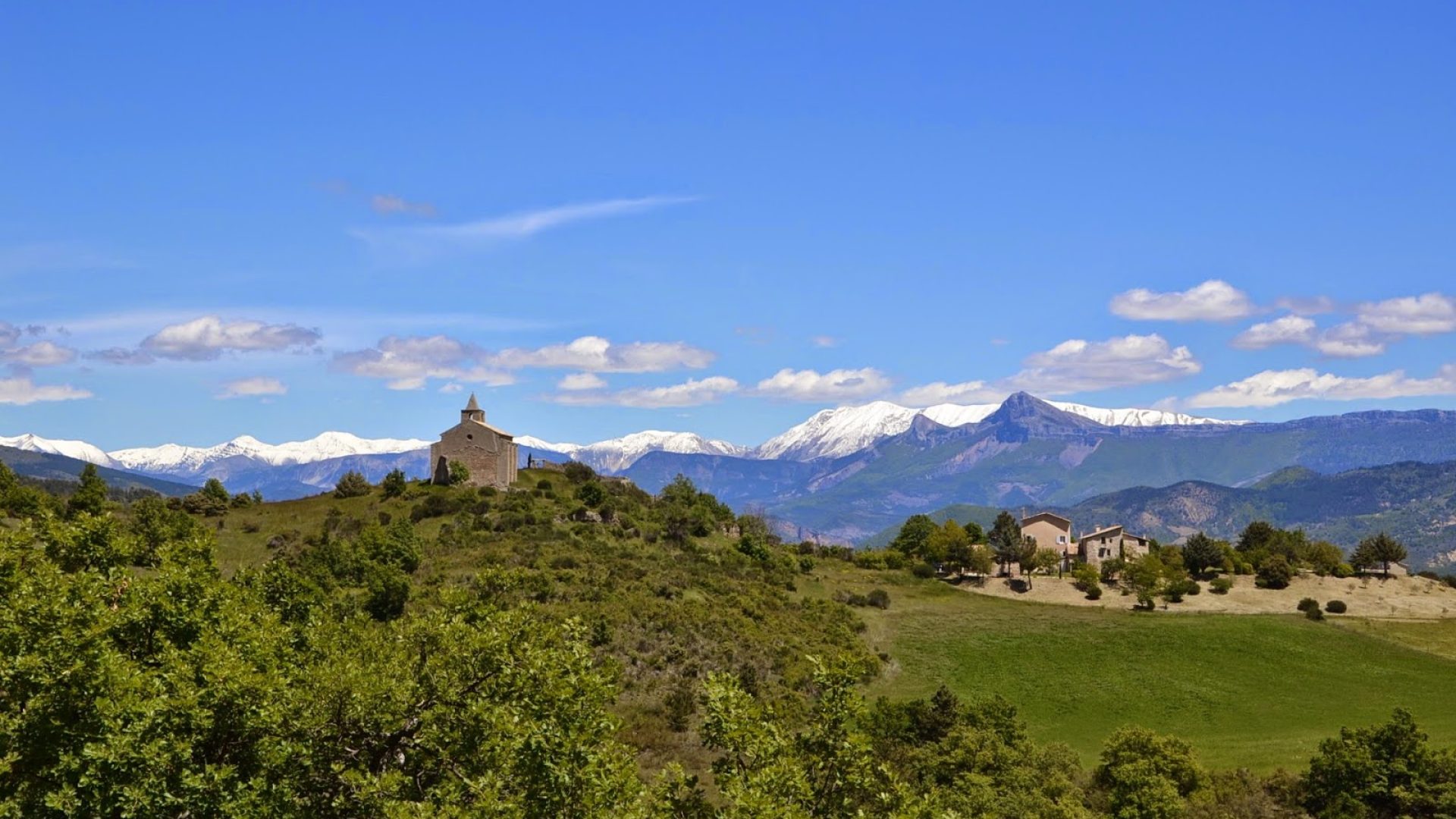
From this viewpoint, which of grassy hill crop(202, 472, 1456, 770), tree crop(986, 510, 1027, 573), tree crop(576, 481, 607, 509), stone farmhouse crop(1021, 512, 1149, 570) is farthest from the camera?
stone farmhouse crop(1021, 512, 1149, 570)

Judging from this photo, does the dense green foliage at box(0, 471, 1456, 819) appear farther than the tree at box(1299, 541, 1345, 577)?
No

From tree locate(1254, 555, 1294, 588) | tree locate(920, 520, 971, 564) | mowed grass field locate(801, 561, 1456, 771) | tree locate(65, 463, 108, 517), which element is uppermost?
tree locate(65, 463, 108, 517)

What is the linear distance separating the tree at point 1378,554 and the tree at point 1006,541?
37942 millimetres

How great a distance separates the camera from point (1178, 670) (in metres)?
80.4

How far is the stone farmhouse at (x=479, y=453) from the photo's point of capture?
106 meters

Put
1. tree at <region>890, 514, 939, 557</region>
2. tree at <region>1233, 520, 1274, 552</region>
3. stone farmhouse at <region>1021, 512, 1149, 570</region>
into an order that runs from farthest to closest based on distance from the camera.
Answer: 1. tree at <region>890, 514, 939, 557</region>
2. stone farmhouse at <region>1021, 512, 1149, 570</region>
3. tree at <region>1233, 520, 1274, 552</region>

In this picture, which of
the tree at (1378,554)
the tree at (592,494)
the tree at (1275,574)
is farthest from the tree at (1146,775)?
the tree at (1378,554)

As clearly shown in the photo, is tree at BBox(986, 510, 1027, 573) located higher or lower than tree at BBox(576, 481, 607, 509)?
lower

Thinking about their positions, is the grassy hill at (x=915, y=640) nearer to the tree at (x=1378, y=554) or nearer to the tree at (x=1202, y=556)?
the tree at (x=1202, y=556)

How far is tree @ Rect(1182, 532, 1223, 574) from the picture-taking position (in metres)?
115

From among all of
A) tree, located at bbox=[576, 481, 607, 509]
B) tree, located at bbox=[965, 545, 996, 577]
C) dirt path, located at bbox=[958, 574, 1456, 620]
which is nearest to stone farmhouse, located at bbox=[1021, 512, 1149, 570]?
dirt path, located at bbox=[958, 574, 1456, 620]

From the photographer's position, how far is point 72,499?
278 ft

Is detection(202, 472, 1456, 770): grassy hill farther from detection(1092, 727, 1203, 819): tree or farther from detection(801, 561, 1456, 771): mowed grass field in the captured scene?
detection(1092, 727, 1203, 819): tree

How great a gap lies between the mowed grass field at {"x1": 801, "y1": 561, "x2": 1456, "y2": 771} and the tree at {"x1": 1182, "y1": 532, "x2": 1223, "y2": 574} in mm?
17438
